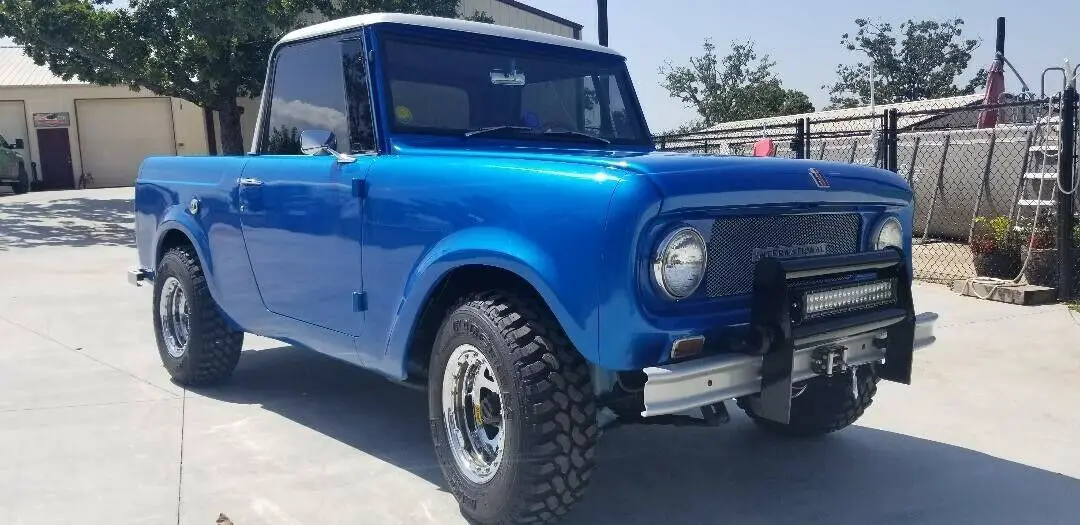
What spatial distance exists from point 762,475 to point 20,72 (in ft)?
115

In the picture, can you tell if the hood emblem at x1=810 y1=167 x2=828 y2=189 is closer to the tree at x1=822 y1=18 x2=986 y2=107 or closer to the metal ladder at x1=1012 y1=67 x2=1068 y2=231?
the metal ladder at x1=1012 y1=67 x2=1068 y2=231

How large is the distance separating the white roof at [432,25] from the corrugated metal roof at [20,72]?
29.2m

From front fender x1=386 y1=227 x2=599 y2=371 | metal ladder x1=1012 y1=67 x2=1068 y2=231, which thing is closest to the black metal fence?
metal ladder x1=1012 y1=67 x2=1068 y2=231

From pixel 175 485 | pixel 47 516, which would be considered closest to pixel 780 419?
pixel 175 485

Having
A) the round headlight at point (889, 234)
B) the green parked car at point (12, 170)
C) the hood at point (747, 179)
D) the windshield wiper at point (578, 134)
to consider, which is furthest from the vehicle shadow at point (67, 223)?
the round headlight at point (889, 234)

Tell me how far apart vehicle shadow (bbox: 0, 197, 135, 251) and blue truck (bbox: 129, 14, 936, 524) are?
10642 mm

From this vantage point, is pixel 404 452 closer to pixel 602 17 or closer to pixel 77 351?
pixel 77 351

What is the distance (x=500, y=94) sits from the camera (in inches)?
163

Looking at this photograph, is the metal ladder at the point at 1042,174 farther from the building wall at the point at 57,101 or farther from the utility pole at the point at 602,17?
the building wall at the point at 57,101

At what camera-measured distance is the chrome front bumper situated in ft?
8.93

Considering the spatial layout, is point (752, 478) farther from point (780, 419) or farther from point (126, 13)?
point (126, 13)

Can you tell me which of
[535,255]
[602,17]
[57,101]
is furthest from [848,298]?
[57,101]

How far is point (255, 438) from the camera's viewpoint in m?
4.35

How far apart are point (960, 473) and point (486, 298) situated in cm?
222
